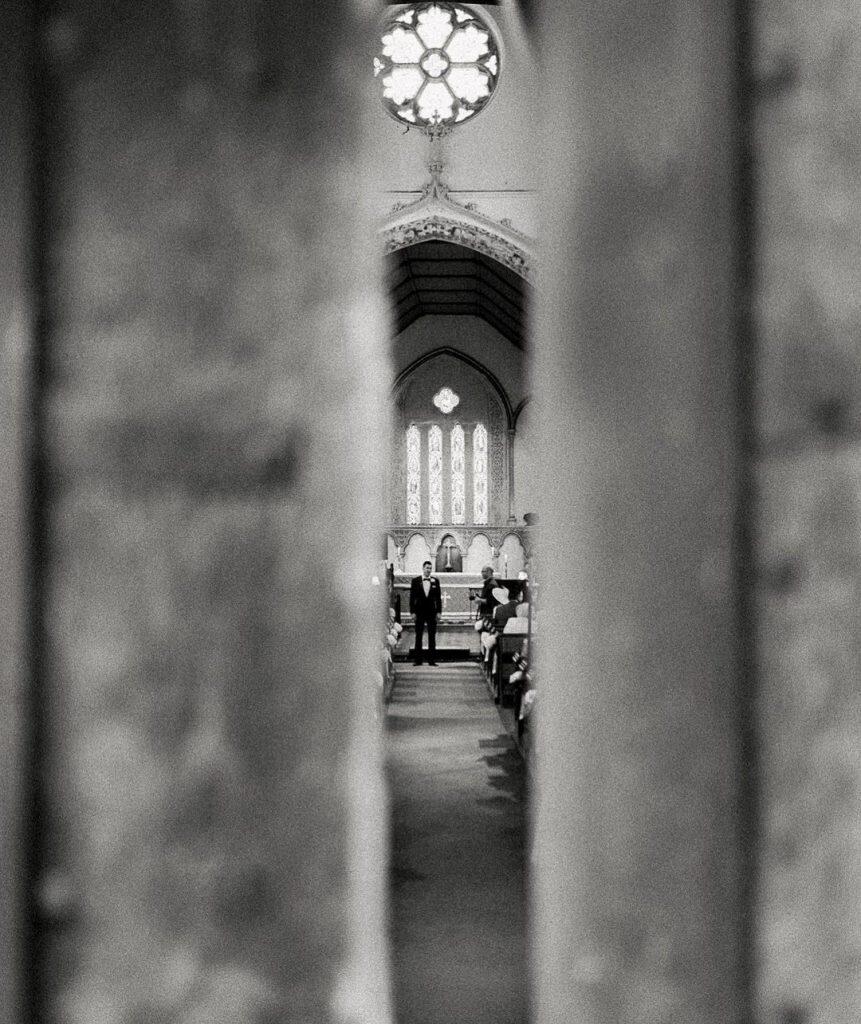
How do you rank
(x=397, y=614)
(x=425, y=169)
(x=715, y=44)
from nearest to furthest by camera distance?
(x=715, y=44), (x=425, y=169), (x=397, y=614)

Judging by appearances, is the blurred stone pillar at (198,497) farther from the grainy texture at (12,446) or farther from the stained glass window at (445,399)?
the stained glass window at (445,399)

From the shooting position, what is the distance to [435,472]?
58.1 feet

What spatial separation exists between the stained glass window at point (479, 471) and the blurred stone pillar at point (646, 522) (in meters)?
16.7

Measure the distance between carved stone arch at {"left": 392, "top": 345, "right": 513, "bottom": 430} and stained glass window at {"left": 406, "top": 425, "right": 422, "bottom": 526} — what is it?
97 cm

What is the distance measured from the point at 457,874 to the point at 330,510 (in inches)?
147

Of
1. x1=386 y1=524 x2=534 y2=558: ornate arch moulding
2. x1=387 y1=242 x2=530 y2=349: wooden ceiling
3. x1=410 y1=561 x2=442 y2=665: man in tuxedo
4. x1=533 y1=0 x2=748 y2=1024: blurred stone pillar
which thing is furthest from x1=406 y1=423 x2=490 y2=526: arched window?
x1=533 y1=0 x2=748 y2=1024: blurred stone pillar

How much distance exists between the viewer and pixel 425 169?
10.2m

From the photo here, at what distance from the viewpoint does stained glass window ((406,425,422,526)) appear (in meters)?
17.6

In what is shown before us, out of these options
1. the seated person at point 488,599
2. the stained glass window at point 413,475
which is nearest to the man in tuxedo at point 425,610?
the seated person at point 488,599

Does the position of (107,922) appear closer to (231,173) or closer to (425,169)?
(231,173)

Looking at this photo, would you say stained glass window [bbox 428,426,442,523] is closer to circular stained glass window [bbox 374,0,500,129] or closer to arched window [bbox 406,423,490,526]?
arched window [bbox 406,423,490,526]

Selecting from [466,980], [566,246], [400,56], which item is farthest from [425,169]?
[566,246]

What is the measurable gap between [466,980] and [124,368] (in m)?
2.83

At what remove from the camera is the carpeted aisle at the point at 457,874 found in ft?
9.64
